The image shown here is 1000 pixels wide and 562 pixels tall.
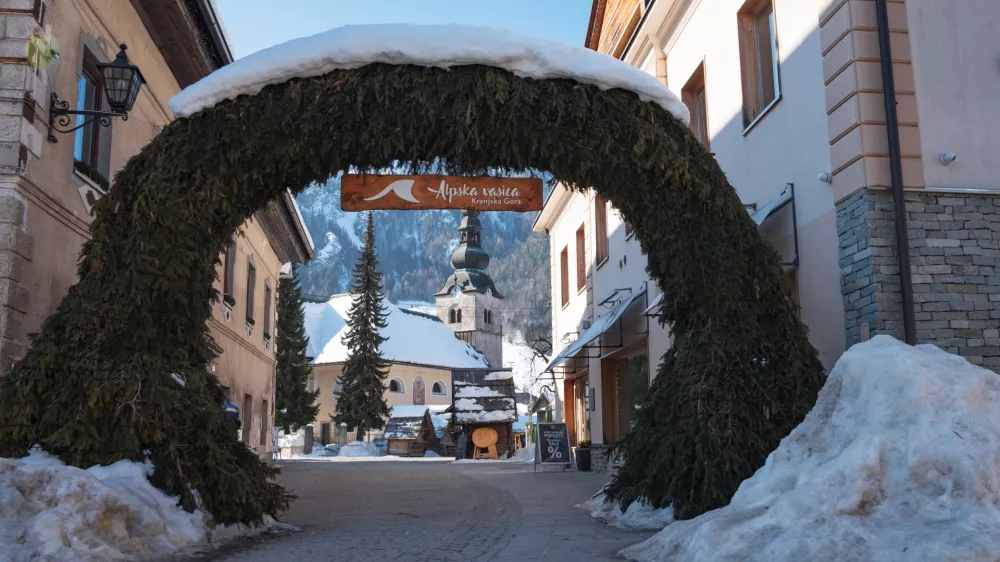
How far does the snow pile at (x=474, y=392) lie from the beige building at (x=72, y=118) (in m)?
19.0

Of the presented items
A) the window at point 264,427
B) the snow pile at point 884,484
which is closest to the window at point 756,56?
the snow pile at point 884,484

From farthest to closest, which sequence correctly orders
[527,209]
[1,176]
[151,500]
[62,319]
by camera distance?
[527,209] → [1,176] → [62,319] → [151,500]

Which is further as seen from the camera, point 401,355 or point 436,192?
point 401,355

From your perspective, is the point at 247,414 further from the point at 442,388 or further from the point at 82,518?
the point at 442,388

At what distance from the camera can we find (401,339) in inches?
2916

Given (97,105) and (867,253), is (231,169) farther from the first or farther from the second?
(867,253)

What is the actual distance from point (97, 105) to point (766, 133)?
7.81 m

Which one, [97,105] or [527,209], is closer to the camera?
[527,209]

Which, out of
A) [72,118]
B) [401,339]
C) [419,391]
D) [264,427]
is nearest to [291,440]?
[419,391]

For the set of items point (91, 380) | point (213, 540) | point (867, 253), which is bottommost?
point (213, 540)

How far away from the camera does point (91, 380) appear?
6.91 metres

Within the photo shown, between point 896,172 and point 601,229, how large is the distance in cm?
1050

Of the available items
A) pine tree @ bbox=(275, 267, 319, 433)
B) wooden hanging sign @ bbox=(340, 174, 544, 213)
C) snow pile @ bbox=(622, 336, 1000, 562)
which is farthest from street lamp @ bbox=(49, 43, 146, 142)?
pine tree @ bbox=(275, 267, 319, 433)

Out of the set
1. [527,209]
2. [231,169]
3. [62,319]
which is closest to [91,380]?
[62,319]
